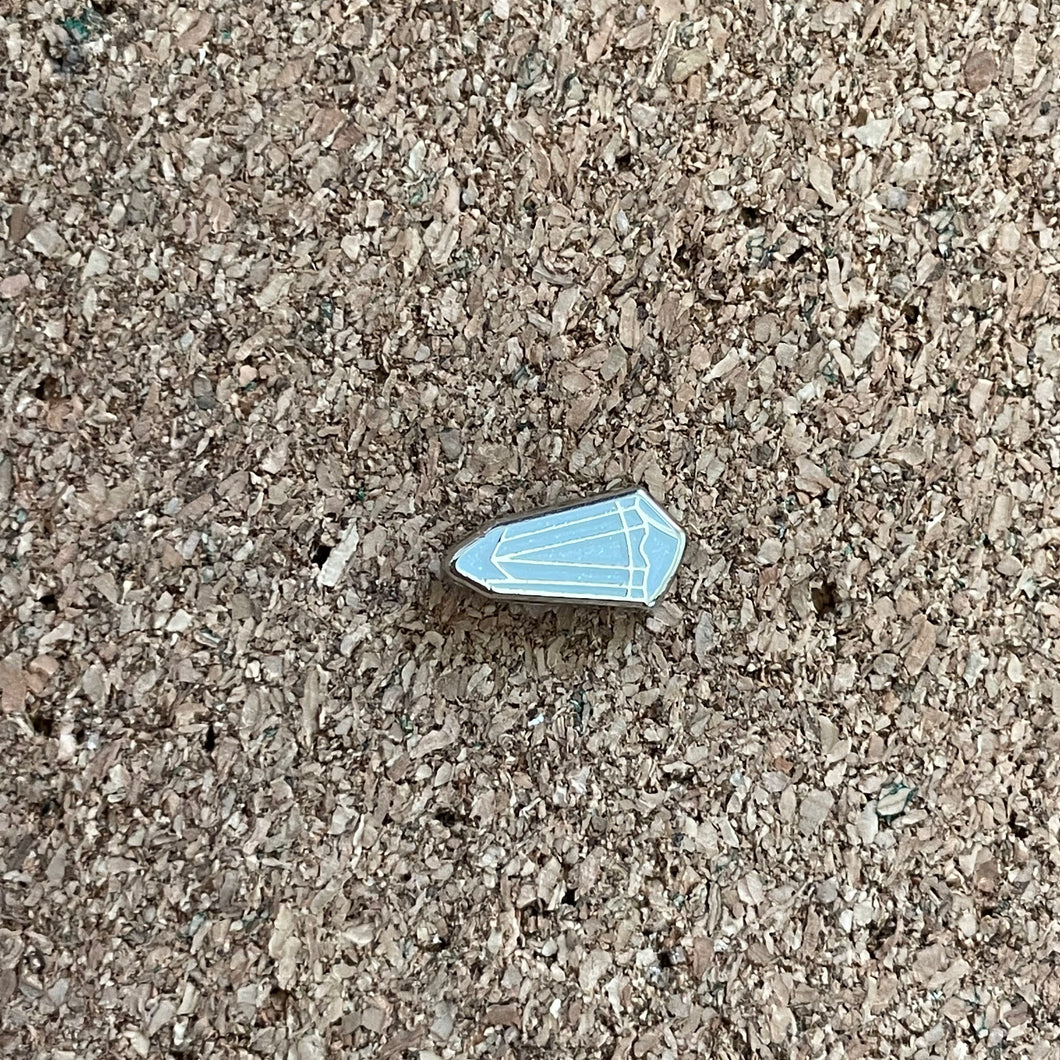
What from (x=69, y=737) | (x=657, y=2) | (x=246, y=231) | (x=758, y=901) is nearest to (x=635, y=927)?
(x=758, y=901)

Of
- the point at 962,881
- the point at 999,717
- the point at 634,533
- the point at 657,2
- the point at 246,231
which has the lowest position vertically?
the point at 962,881

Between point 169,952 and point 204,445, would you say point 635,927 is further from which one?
point 204,445

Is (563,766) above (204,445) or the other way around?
the other way around
